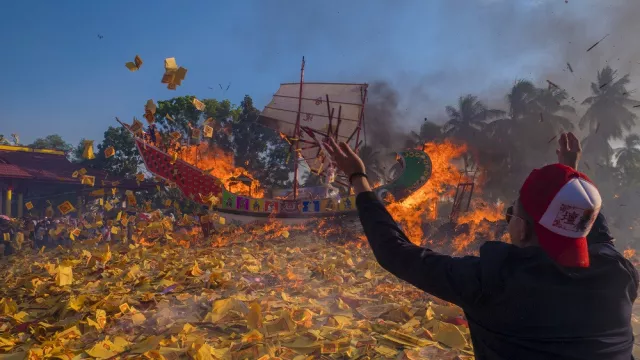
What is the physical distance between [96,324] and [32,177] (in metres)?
19.3

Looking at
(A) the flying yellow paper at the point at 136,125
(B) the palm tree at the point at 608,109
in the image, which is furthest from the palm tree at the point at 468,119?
(A) the flying yellow paper at the point at 136,125

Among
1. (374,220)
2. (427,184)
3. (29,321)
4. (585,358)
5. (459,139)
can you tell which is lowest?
(29,321)

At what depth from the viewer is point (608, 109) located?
32156mm

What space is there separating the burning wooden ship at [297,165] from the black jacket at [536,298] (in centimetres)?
1173

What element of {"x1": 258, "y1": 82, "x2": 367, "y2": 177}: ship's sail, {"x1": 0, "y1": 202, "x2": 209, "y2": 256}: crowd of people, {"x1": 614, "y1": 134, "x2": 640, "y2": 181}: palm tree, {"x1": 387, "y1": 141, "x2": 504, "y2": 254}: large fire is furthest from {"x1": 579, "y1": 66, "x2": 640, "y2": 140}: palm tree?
{"x1": 0, "y1": 202, "x2": 209, "y2": 256}: crowd of people

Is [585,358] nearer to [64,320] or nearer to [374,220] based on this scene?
[374,220]

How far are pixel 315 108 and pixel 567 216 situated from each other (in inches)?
719

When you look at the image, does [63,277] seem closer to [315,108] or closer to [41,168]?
[315,108]

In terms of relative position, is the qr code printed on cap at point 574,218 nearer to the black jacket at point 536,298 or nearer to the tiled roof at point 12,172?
the black jacket at point 536,298

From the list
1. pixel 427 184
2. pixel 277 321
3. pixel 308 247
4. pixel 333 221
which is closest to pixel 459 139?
pixel 427 184

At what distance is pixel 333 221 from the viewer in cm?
1578

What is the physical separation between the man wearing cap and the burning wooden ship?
462 inches

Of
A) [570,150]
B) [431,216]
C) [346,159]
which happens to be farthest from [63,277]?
[431,216]

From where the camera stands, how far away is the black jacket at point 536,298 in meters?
1.27
